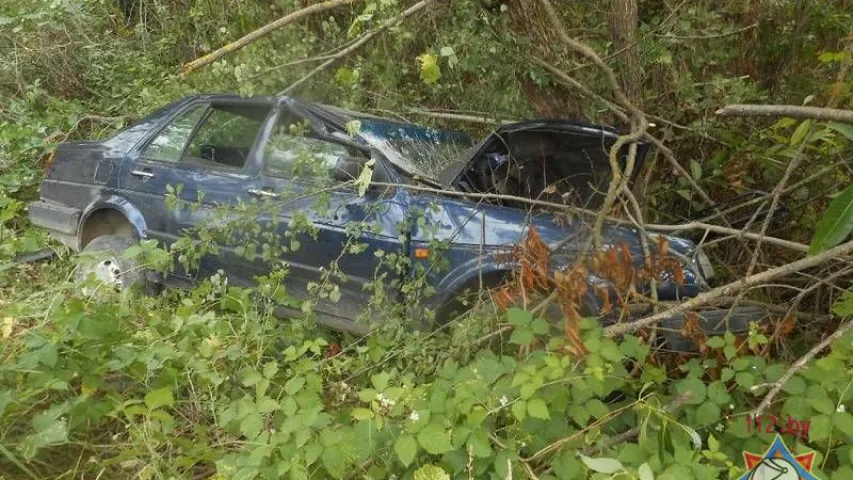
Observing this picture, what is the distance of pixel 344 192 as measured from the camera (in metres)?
3.44

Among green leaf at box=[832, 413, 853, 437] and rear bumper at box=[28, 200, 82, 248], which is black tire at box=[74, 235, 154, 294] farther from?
green leaf at box=[832, 413, 853, 437]

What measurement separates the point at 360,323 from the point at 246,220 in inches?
32.1

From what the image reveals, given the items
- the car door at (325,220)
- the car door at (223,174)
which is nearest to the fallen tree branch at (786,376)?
the car door at (325,220)

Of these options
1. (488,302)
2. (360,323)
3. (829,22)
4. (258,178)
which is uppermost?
(829,22)

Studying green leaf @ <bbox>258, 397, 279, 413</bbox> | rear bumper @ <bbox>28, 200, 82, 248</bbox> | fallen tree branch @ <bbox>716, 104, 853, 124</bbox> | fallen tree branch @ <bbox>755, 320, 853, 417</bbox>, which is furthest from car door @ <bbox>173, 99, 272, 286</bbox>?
fallen tree branch @ <bbox>755, 320, 853, 417</bbox>

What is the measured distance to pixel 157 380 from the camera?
2539 mm

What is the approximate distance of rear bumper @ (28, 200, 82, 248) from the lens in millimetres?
4359

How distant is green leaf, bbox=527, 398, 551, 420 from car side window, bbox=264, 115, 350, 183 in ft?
6.33

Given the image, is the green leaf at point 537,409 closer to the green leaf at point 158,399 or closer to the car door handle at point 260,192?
the green leaf at point 158,399

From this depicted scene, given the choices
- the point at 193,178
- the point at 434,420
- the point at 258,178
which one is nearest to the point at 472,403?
the point at 434,420

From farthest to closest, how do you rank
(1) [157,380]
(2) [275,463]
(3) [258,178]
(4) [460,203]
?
(3) [258,178]
(4) [460,203]
(1) [157,380]
(2) [275,463]

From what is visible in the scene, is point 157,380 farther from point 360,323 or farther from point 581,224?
point 581,224

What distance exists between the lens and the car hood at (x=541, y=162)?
11.6 feet

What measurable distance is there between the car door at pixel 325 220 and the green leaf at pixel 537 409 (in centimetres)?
147
